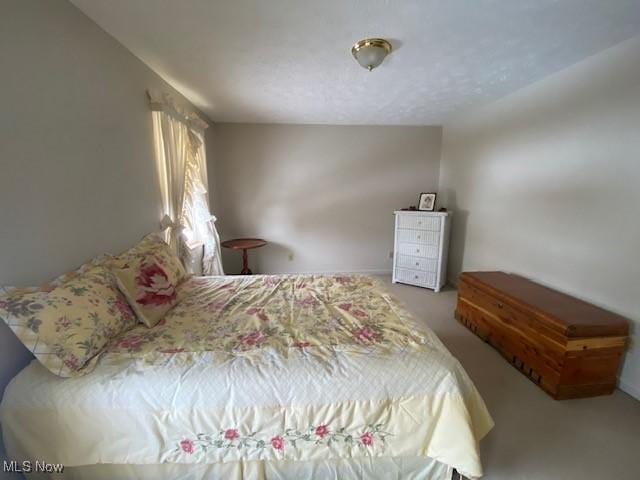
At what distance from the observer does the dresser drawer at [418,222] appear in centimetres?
342

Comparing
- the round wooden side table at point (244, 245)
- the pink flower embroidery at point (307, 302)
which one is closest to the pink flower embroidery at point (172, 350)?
the pink flower embroidery at point (307, 302)

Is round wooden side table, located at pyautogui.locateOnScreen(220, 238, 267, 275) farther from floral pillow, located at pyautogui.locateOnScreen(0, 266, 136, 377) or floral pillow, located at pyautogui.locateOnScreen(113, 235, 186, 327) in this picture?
floral pillow, located at pyautogui.locateOnScreen(0, 266, 136, 377)

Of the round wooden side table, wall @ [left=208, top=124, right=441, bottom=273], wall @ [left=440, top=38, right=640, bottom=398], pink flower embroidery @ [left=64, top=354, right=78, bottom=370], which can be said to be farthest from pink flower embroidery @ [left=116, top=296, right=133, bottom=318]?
wall @ [left=440, top=38, right=640, bottom=398]

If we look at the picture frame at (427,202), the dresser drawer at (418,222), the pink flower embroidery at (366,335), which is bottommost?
the pink flower embroidery at (366,335)

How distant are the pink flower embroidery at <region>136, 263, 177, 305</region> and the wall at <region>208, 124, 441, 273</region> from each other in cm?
222

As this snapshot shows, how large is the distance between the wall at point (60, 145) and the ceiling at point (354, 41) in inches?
9.9

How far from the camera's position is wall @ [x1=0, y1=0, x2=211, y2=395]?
111 centimetres

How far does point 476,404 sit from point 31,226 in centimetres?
217

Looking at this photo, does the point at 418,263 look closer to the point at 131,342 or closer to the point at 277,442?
the point at 277,442

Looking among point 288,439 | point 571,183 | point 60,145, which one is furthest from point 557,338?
point 60,145

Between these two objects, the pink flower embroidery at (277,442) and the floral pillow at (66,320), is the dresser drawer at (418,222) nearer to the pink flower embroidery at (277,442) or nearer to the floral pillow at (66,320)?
the pink flower embroidery at (277,442)

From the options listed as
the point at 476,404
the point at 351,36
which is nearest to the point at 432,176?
the point at 351,36

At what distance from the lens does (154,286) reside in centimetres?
157

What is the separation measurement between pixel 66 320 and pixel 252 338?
0.77m
